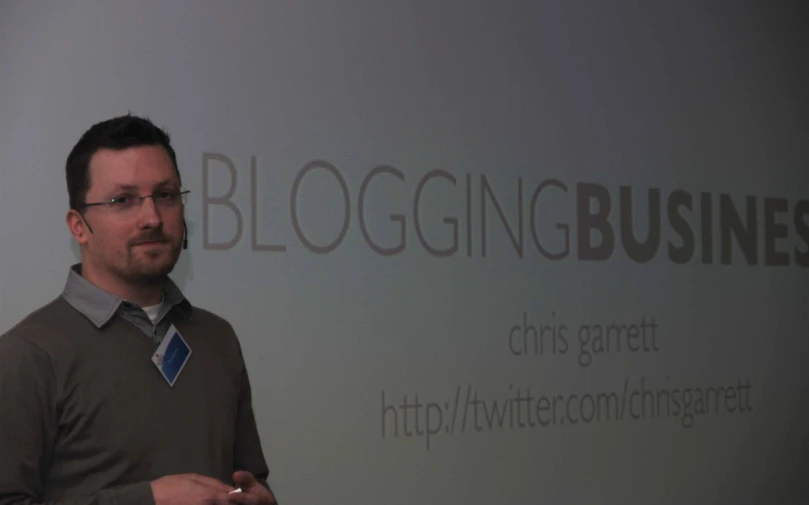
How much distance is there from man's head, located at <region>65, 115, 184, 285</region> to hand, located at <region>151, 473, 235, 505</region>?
0.39 m

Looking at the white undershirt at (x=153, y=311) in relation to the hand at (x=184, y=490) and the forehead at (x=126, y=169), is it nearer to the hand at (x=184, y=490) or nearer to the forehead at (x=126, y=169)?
the forehead at (x=126, y=169)

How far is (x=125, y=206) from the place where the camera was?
1.88 meters

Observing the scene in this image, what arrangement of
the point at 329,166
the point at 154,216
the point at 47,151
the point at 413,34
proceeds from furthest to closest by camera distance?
the point at 413,34 < the point at 329,166 < the point at 47,151 < the point at 154,216

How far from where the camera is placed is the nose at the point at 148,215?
1.87m

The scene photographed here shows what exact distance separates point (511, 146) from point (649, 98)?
731 mm

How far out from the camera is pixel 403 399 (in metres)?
3.00

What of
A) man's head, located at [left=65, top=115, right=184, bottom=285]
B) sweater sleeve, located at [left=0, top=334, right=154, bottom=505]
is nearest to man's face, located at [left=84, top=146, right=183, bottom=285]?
man's head, located at [left=65, top=115, right=184, bottom=285]

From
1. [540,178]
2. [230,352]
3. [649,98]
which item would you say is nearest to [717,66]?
[649,98]

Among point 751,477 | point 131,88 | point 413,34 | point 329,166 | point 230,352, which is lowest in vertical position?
point 751,477

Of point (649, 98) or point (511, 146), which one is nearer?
point (511, 146)

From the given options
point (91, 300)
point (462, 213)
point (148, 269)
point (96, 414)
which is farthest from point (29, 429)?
point (462, 213)

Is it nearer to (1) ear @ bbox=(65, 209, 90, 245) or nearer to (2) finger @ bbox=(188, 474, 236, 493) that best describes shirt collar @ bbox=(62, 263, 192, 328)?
(1) ear @ bbox=(65, 209, 90, 245)

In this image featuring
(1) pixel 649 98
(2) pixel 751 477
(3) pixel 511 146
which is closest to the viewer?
(3) pixel 511 146

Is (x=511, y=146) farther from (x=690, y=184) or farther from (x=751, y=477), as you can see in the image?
(x=751, y=477)
